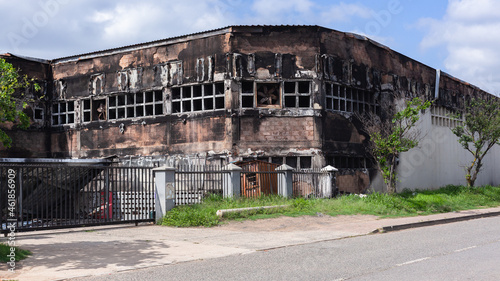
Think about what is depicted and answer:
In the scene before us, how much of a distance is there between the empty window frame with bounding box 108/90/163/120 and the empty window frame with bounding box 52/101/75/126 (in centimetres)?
299

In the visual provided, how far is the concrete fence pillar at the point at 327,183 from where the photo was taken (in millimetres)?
22703

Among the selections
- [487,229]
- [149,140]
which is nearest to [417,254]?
[487,229]

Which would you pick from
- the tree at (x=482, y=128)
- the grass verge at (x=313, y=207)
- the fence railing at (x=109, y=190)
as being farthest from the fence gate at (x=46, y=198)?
the tree at (x=482, y=128)

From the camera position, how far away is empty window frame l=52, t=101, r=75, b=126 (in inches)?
1159

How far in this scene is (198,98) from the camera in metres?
24.9

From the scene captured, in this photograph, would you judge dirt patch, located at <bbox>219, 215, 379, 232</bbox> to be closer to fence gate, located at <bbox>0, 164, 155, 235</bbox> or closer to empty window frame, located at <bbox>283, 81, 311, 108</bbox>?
fence gate, located at <bbox>0, 164, 155, 235</bbox>

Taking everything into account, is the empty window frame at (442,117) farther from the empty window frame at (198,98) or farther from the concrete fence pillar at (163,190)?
the concrete fence pillar at (163,190)

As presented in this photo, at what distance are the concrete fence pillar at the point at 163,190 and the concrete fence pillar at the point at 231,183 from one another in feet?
9.36

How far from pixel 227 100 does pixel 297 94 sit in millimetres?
3304

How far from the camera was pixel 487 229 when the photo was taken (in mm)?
14500

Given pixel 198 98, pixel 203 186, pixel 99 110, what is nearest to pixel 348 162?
pixel 198 98

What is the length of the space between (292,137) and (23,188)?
43.8 feet

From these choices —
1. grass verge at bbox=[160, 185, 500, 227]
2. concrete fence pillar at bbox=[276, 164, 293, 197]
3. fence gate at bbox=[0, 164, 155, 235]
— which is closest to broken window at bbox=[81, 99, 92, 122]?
concrete fence pillar at bbox=[276, 164, 293, 197]

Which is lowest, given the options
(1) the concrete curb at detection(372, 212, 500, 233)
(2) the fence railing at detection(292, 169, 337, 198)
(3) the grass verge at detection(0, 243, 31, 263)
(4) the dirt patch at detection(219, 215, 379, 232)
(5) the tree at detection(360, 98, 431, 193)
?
(1) the concrete curb at detection(372, 212, 500, 233)
